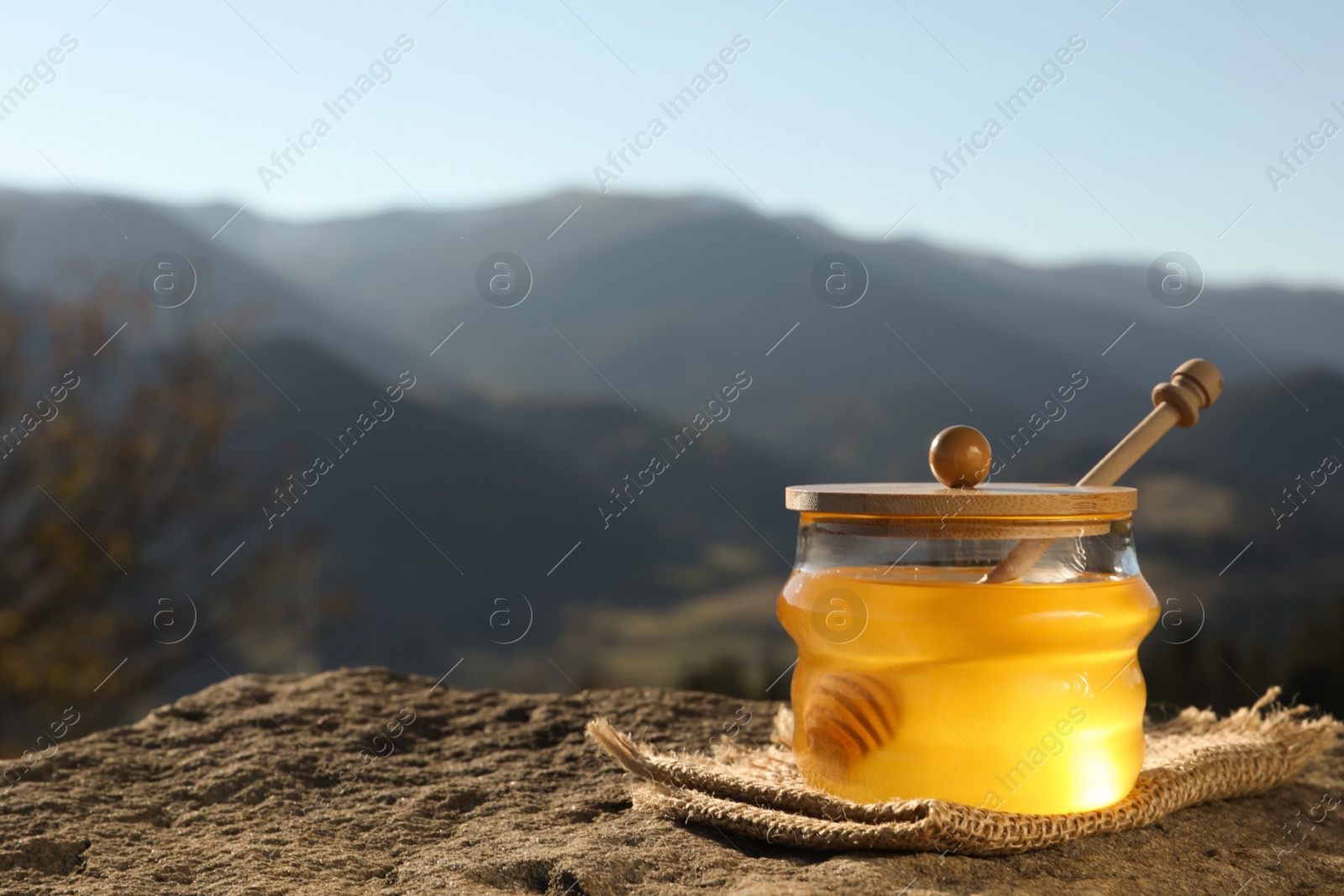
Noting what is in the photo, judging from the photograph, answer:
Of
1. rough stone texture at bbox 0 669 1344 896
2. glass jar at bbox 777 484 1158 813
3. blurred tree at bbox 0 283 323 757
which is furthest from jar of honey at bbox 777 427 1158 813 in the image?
blurred tree at bbox 0 283 323 757

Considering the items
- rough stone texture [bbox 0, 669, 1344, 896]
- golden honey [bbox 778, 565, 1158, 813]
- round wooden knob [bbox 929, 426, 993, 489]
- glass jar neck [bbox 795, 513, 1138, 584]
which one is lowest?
rough stone texture [bbox 0, 669, 1344, 896]

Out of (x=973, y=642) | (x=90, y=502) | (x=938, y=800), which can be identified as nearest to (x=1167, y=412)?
(x=973, y=642)

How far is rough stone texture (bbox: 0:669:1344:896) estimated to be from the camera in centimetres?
139

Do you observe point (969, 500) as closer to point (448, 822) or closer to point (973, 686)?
point (973, 686)

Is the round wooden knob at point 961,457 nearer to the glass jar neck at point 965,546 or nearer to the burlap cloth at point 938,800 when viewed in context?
the glass jar neck at point 965,546

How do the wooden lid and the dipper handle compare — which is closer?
the wooden lid

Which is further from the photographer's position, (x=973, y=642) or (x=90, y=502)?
(x=90, y=502)

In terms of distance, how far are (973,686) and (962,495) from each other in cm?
24

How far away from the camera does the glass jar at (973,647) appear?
4.59 feet

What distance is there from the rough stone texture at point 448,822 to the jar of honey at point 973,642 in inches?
4.2

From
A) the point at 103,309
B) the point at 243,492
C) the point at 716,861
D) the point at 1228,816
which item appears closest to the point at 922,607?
the point at 716,861

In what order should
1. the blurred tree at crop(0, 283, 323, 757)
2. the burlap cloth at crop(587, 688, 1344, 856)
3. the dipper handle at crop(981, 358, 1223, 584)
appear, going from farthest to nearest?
the blurred tree at crop(0, 283, 323, 757)
the dipper handle at crop(981, 358, 1223, 584)
the burlap cloth at crop(587, 688, 1344, 856)

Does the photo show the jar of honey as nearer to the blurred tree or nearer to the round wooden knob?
the round wooden knob

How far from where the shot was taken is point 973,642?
139cm
